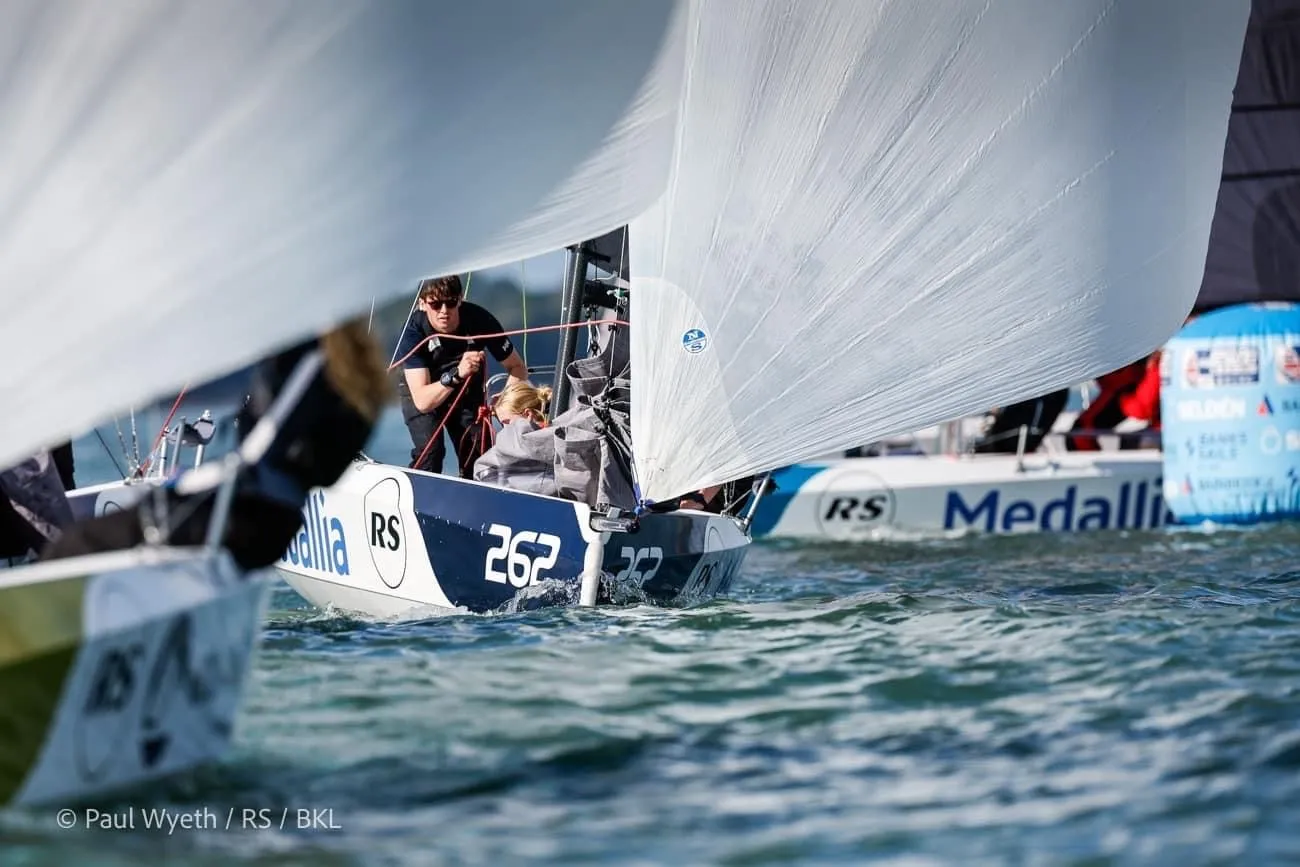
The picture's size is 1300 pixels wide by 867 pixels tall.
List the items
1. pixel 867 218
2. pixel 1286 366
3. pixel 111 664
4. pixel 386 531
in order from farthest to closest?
pixel 1286 366, pixel 386 531, pixel 867 218, pixel 111 664

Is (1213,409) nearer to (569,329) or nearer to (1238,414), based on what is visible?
(1238,414)

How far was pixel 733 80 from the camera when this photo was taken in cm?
703

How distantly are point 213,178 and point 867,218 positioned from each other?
3.28 m

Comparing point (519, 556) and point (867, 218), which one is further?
point (867, 218)

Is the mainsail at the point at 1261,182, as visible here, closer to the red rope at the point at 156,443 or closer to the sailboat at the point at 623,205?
the sailboat at the point at 623,205

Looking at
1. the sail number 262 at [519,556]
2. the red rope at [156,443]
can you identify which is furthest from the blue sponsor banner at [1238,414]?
the red rope at [156,443]

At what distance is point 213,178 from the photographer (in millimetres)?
4395

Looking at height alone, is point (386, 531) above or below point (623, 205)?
below

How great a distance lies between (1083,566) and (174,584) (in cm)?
722

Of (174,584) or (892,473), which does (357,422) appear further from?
(892,473)

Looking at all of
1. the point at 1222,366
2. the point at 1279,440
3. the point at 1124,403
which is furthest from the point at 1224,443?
the point at 1124,403

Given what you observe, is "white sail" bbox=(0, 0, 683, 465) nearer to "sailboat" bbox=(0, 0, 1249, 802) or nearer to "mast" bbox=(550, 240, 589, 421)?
"sailboat" bbox=(0, 0, 1249, 802)

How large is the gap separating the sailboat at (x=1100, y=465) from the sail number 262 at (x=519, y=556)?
19.6 ft

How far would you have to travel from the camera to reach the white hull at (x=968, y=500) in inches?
504
